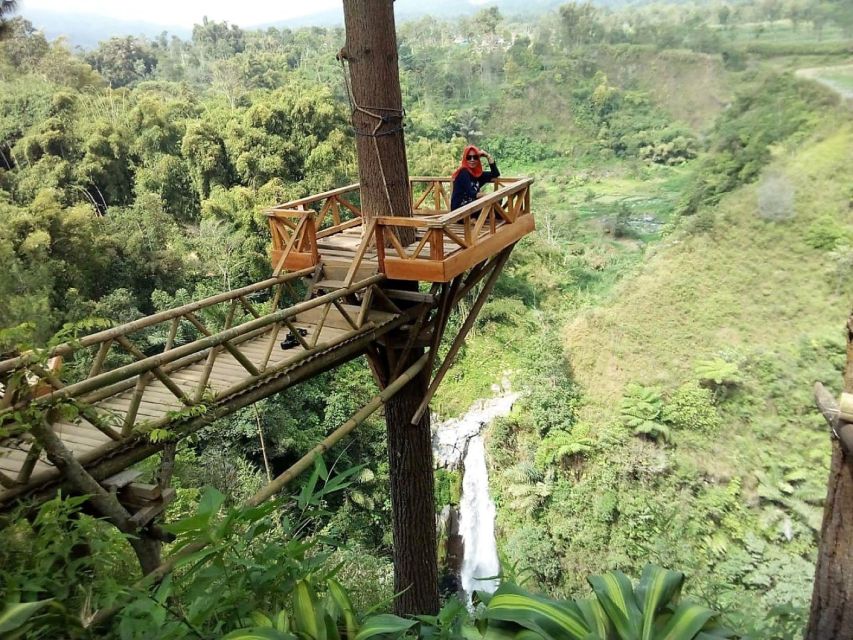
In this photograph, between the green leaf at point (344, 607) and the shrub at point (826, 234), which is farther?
the shrub at point (826, 234)

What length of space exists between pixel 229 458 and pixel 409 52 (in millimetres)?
25231

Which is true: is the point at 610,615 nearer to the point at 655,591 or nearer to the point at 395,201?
the point at 655,591

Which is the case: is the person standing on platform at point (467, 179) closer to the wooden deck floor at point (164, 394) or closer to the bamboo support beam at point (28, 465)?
the wooden deck floor at point (164, 394)

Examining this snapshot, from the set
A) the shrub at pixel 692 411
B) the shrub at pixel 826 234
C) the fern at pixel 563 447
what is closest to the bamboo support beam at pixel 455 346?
the fern at pixel 563 447

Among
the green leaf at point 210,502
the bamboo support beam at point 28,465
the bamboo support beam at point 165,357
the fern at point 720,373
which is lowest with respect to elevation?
the fern at point 720,373

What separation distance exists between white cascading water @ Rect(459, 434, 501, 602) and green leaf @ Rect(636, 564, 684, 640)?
9148mm

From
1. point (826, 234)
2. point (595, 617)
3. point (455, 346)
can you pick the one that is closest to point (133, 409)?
point (595, 617)

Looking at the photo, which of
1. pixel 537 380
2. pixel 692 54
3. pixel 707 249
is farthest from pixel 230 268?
pixel 692 54

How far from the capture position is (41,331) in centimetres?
804

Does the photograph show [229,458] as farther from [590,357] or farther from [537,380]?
[590,357]

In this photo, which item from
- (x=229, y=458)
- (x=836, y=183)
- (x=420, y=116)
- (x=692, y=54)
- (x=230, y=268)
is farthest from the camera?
(x=692, y=54)

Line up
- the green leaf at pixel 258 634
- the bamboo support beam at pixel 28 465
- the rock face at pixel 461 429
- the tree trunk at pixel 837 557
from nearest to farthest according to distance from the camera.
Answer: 1. the green leaf at pixel 258 634
2. the bamboo support beam at pixel 28 465
3. the tree trunk at pixel 837 557
4. the rock face at pixel 461 429

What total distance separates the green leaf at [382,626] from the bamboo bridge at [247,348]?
3.22 feet

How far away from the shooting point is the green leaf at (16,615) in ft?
3.32
